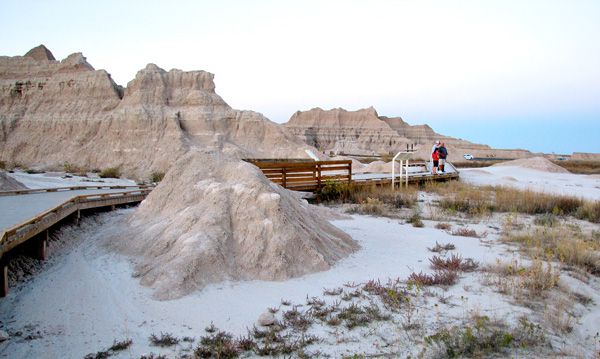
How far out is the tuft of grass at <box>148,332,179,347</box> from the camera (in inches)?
188

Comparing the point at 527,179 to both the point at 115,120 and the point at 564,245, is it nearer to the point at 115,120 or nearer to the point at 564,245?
the point at 564,245

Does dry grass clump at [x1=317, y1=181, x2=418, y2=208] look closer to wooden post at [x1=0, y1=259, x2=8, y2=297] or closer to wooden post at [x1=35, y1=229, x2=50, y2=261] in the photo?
wooden post at [x1=35, y1=229, x2=50, y2=261]

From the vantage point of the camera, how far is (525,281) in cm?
634

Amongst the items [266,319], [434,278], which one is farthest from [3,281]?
[434,278]

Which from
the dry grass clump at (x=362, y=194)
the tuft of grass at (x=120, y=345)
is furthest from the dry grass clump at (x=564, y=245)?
the tuft of grass at (x=120, y=345)

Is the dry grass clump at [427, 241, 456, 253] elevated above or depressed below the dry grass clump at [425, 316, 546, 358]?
above

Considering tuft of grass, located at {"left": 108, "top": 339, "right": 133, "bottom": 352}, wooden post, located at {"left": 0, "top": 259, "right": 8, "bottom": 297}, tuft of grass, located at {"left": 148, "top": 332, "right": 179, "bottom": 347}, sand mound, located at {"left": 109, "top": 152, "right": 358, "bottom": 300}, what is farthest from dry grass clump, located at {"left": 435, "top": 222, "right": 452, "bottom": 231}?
wooden post, located at {"left": 0, "top": 259, "right": 8, "bottom": 297}

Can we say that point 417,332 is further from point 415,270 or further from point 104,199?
point 104,199

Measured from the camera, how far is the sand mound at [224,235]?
6664 millimetres

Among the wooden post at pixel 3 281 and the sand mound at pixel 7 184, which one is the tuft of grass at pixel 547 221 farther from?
the sand mound at pixel 7 184

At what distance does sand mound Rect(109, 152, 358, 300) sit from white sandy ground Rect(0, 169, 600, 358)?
0.23 m

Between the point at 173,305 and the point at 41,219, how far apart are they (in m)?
3.59

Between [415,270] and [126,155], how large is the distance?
1151 inches

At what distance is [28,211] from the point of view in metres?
9.34
